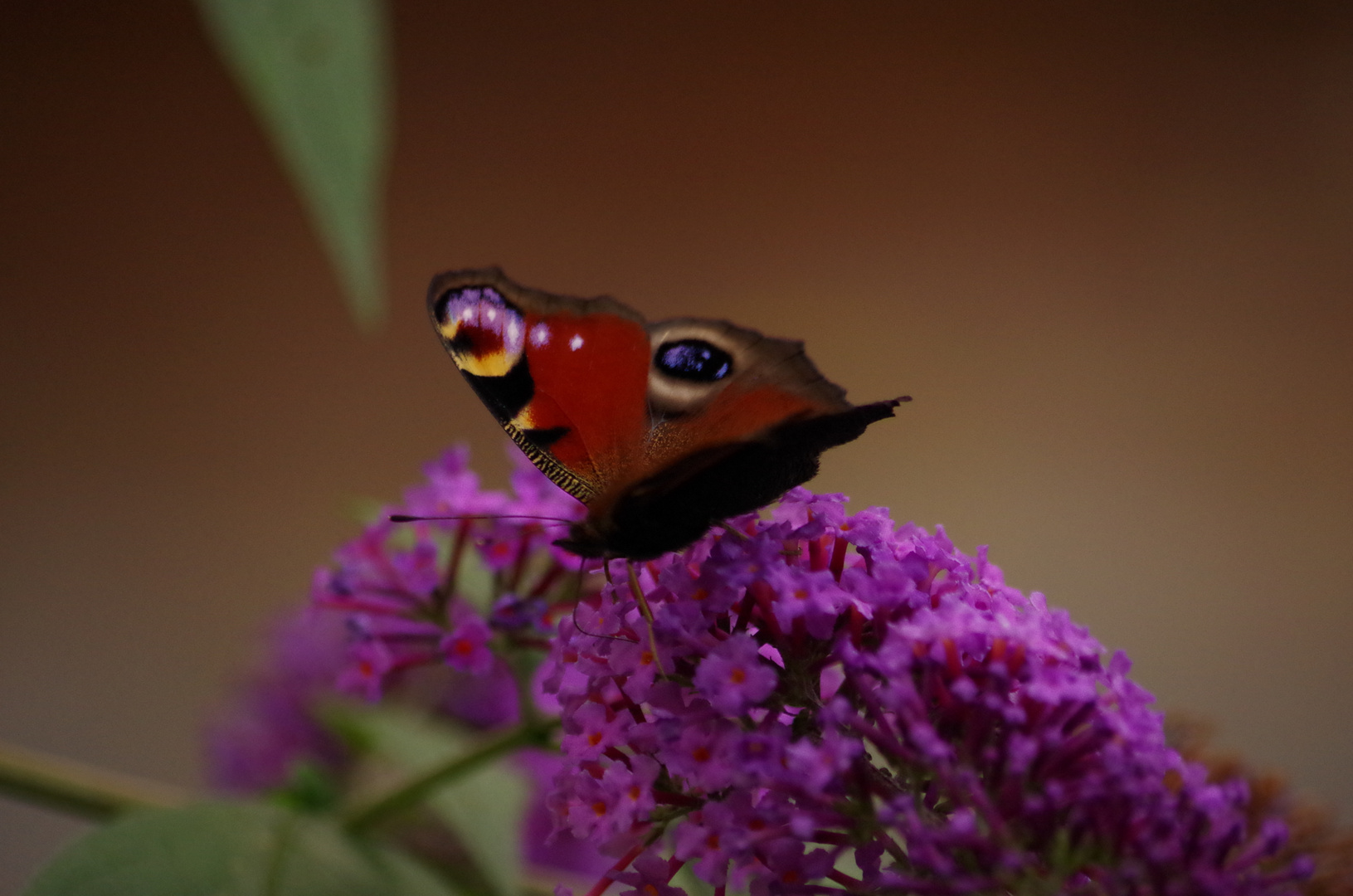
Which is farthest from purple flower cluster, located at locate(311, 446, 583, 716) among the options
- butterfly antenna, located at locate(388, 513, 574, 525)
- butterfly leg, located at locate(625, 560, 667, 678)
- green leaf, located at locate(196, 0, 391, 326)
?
green leaf, located at locate(196, 0, 391, 326)

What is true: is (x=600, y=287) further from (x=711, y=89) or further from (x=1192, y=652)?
(x=1192, y=652)

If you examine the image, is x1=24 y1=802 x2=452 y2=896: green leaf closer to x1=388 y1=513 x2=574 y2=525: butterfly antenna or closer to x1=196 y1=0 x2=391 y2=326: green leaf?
x1=388 y1=513 x2=574 y2=525: butterfly antenna

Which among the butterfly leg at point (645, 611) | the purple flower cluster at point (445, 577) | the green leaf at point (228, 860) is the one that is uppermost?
the butterfly leg at point (645, 611)

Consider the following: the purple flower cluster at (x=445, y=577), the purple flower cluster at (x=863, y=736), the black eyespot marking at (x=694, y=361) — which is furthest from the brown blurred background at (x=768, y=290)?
the purple flower cluster at (x=863, y=736)

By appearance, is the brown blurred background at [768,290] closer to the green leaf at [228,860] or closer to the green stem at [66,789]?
the green stem at [66,789]

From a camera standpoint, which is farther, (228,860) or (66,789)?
(66,789)

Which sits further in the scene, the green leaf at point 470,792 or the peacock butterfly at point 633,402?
the green leaf at point 470,792

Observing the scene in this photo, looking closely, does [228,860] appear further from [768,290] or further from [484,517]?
[768,290]

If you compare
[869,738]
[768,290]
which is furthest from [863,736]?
[768,290]
